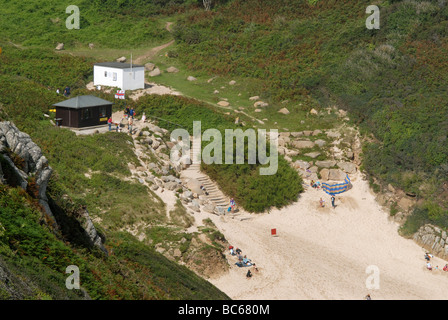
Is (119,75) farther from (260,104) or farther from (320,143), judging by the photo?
(320,143)

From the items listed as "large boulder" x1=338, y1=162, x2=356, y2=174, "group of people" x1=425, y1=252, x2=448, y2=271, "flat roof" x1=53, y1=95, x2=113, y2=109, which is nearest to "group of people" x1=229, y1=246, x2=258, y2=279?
"group of people" x1=425, y1=252, x2=448, y2=271

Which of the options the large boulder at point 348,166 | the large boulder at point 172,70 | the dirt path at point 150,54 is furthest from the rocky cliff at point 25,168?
the dirt path at point 150,54

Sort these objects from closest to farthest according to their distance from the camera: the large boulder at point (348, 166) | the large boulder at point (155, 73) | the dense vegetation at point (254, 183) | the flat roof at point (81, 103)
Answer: the dense vegetation at point (254, 183), the flat roof at point (81, 103), the large boulder at point (348, 166), the large boulder at point (155, 73)

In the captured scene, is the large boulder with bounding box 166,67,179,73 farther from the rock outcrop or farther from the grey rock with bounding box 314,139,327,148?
the rock outcrop

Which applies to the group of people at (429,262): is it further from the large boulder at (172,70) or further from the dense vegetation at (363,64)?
the large boulder at (172,70)

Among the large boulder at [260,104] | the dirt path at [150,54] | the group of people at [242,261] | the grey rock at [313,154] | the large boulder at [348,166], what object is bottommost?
the group of people at [242,261]
